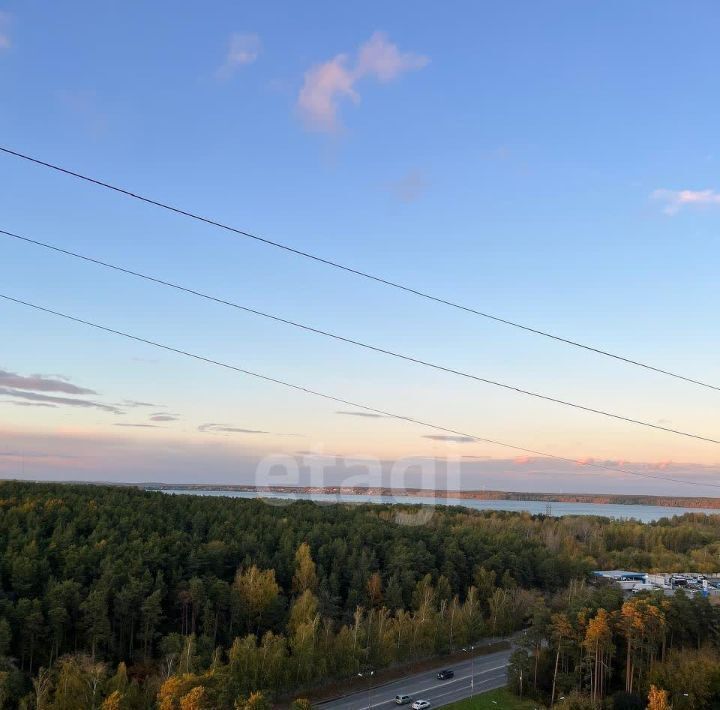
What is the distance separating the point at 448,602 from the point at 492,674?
9834 mm

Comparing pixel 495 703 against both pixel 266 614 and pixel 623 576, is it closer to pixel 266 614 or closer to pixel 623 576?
pixel 266 614

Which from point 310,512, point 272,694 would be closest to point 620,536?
point 310,512

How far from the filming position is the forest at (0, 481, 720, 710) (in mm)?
24797

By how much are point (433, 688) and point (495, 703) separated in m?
3.04

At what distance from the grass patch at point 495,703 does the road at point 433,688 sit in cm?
47

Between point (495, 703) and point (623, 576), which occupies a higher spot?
point (623, 576)

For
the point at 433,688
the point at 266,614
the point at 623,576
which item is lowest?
the point at 433,688

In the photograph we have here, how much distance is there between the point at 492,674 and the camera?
105 feet

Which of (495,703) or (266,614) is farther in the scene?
(266,614)

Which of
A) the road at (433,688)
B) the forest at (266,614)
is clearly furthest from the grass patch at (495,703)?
the forest at (266,614)

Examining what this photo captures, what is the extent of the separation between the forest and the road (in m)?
1.34

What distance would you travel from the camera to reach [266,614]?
3431 centimetres

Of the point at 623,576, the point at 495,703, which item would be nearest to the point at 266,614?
the point at 495,703

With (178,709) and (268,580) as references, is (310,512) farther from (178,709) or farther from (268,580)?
(178,709)
